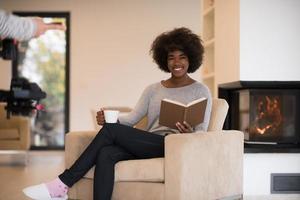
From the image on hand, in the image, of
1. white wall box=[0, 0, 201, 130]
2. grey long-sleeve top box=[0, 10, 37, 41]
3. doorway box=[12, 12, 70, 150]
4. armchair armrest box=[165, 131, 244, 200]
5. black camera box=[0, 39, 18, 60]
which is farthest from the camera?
doorway box=[12, 12, 70, 150]

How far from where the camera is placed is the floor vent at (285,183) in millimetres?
3803

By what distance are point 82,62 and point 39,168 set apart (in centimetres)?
285

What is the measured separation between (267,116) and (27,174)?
8.60 feet

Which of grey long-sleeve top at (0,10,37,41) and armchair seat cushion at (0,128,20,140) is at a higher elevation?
grey long-sleeve top at (0,10,37,41)

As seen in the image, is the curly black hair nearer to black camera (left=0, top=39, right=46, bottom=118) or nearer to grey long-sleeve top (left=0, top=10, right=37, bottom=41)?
black camera (left=0, top=39, right=46, bottom=118)

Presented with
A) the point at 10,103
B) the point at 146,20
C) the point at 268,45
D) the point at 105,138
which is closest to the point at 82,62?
the point at 146,20

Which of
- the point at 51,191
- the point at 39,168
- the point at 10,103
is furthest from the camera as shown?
the point at 39,168

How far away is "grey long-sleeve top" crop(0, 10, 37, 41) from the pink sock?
1778 mm

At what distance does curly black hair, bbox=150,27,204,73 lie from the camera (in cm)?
329

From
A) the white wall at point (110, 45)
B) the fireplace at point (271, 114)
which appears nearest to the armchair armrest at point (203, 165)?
the fireplace at point (271, 114)

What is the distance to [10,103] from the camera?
1921mm

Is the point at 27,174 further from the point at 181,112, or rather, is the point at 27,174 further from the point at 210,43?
the point at 181,112

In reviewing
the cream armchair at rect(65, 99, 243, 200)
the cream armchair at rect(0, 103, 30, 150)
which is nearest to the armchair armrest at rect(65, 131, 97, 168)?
the cream armchair at rect(65, 99, 243, 200)

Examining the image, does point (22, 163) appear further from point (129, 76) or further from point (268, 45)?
point (268, 45)
